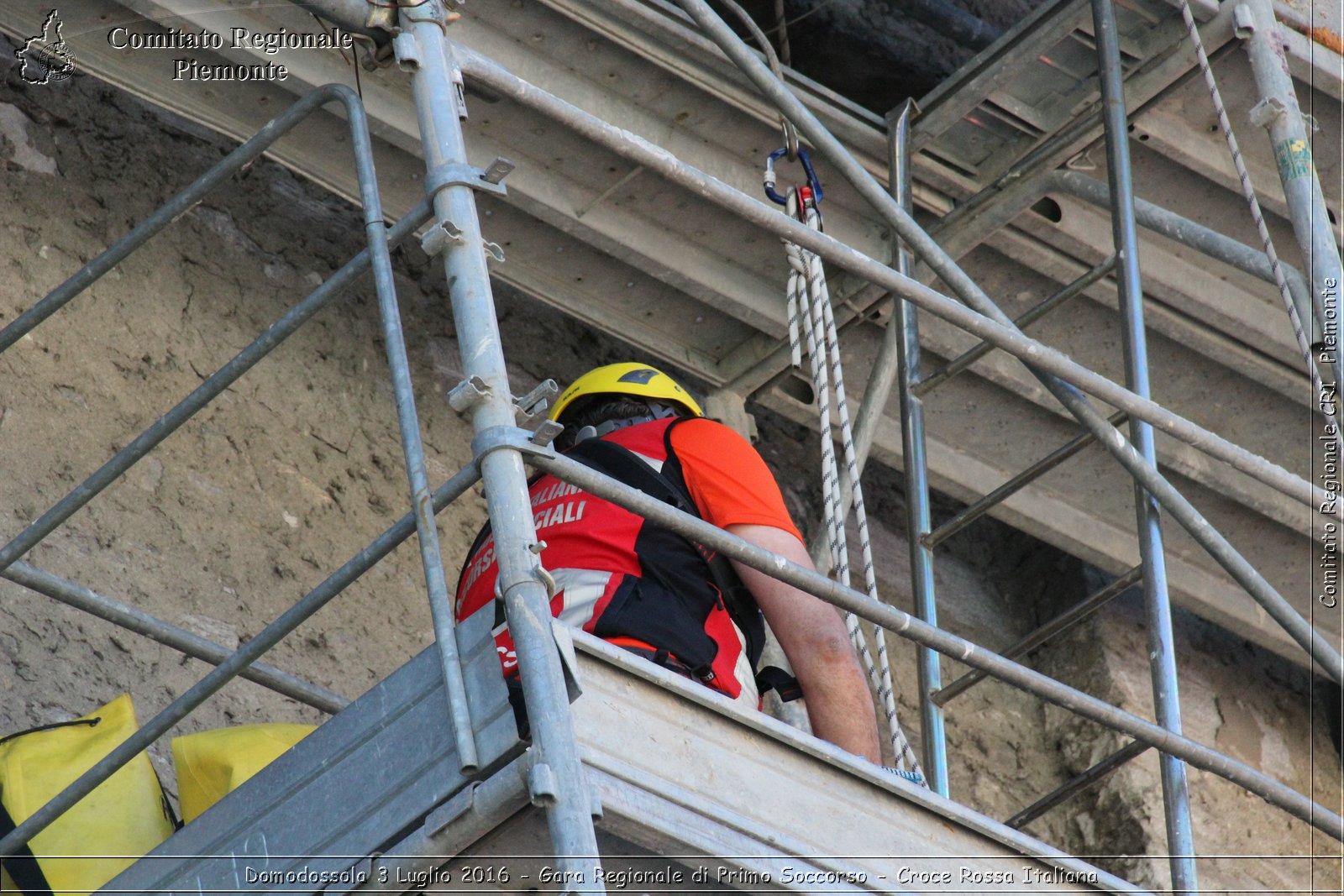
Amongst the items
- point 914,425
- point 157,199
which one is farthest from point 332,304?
point 914,425

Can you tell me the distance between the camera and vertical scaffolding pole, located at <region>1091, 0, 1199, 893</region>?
3.47m

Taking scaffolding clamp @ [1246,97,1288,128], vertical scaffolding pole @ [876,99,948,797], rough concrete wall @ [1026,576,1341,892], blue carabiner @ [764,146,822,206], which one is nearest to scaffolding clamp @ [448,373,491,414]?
blue carabiner @ [764,146,822,206]

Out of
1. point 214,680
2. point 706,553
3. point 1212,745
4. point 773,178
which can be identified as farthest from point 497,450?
point 1212,745

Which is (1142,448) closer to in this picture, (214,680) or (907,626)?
(907,626)

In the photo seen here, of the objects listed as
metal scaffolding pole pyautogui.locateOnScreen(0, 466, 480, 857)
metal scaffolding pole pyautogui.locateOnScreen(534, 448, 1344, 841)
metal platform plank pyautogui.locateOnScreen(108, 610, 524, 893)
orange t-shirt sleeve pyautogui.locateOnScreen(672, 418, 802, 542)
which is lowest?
metal platform plank pyautogui.locateOnScreen(108, 610, 524, 893)

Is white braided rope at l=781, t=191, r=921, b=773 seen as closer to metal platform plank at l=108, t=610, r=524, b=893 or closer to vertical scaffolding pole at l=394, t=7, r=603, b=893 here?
vertical scaffolding pole at l=394, t=7, r=603, b=893

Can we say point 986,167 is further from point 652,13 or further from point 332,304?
point 332,304

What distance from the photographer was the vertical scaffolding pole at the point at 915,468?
4043mm

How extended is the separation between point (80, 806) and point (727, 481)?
1.22 meters

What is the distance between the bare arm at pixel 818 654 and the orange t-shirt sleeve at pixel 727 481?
3 cm

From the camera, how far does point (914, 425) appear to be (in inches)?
172

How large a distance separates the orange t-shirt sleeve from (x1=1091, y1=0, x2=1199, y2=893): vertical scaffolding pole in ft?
3.20

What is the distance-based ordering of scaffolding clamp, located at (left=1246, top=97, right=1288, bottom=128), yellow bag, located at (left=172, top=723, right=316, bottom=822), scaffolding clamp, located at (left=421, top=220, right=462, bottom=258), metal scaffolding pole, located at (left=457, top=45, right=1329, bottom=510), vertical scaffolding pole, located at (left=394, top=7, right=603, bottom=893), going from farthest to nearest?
scaffolding clamp, located at (left=1246, top=97, right=1288, bottom=128) < yellow bag, located at (left=172, top=723, right=316, bottom=822) < metal scaffolding pole, located at (left=457, top=45, right=1329, bottom=510) < scaffolding clamp, located at (left=421, top=220, right=462, bottom=258) < vertical scaffolding pole, located at (left=394, top=7, right=603, bottom=893)

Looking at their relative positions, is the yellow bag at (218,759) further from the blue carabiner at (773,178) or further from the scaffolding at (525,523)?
the blue carabiner at (773,178)
